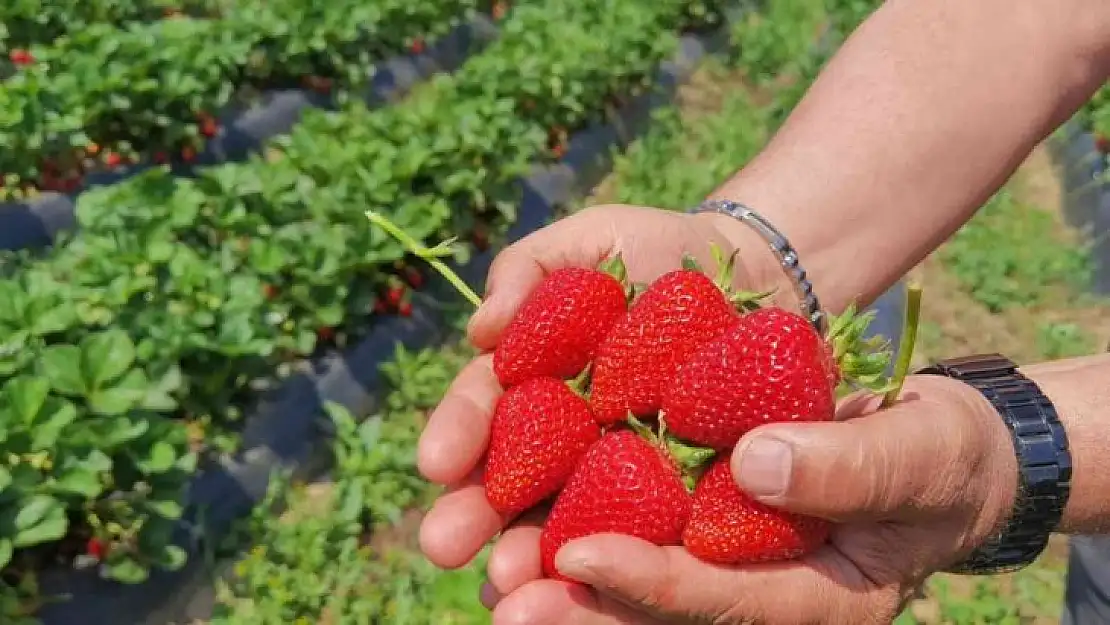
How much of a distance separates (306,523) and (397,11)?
15.2ft

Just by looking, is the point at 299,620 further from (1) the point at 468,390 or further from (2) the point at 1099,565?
(2) the point at 1099,565

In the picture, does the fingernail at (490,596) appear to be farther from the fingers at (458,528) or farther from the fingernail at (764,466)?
the fingernail at (764,466)

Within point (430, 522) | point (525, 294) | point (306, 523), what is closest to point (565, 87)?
point (306, 523)

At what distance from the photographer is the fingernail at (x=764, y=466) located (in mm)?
1478

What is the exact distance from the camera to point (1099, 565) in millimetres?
2408

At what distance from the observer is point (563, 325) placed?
1.83 m

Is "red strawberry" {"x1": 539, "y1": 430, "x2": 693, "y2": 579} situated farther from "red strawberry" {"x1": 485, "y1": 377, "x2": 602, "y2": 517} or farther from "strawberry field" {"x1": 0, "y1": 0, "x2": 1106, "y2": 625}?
"strawberry field" {"x1": 0, "y1": 0, "x2": 1106, "y2": 625}

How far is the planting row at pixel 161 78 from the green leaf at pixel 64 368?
2.18 metres

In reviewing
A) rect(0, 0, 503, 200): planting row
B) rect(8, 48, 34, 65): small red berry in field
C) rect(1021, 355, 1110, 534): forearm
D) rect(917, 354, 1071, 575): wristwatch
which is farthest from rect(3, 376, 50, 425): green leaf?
rect(8, 48, 34, 65): small red berry in field

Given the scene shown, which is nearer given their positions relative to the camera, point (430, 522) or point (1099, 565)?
point (430, 522)

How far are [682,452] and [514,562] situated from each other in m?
0.38

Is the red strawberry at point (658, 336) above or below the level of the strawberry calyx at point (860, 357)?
below

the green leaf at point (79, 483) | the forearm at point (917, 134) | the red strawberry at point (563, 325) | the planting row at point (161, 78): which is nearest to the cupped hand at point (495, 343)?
the red strawberry at point (563, 325)

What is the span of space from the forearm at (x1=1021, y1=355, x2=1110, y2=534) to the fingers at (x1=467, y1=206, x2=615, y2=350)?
995 mm
